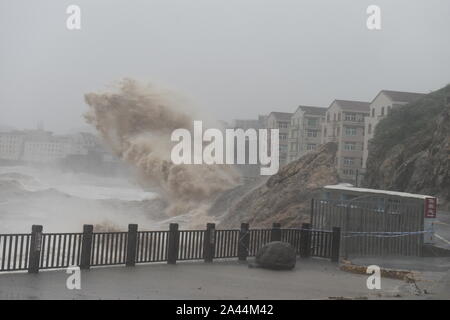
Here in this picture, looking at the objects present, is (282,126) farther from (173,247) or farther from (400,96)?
(173,247)

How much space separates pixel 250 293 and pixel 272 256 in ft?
10.0

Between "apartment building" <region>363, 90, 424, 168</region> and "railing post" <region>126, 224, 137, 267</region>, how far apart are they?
2404 inches

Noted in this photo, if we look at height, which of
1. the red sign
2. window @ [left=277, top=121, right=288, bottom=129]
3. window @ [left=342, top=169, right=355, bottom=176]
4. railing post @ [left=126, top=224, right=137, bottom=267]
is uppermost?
window @ [left=277, top=121, right=288, bottom=129]

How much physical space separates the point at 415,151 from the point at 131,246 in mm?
34010

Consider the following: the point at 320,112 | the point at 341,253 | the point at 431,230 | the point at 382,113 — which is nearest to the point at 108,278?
the point at 341,253

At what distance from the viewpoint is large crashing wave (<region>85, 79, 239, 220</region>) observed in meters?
51.1

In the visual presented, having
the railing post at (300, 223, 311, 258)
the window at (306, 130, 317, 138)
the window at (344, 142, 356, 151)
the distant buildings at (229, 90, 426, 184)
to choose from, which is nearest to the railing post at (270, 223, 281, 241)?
the railing post at (300, 223, 311, 258)

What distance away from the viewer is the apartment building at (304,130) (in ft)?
282

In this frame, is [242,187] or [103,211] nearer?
[242,187]

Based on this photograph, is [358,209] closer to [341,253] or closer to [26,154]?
[341,253]

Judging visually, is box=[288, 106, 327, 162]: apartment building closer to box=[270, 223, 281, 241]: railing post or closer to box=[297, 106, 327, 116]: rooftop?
box=[297, 106, 327, 116]: rooftop

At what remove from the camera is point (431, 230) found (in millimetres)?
15852

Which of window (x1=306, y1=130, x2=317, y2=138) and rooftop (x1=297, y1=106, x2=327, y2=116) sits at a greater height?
rooftop (x1=297, y1=106, x2=327, y2=116)

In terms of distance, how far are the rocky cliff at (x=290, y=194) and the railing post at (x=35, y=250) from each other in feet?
60.6
